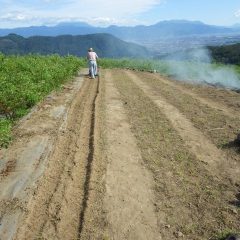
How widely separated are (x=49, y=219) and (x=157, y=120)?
6.01 meters

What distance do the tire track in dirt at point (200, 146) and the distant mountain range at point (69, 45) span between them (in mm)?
125021

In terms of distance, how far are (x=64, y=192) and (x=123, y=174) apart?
1.28 metres

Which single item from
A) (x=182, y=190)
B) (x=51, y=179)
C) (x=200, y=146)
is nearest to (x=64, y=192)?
(x=51, y=179)

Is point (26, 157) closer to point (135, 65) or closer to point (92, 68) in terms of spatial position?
point (92, 68)

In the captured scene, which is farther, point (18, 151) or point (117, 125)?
point (117, 125)

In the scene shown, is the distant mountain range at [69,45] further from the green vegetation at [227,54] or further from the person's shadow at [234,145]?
the person's shadow at [234,145]

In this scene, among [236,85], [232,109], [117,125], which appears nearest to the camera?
[117,125]

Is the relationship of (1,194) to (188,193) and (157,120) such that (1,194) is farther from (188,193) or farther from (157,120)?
(157,120)

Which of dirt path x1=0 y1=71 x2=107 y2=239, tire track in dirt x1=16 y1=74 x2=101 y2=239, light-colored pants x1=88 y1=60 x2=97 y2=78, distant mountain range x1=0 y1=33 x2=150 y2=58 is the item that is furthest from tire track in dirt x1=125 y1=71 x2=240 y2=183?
distant mountain range x1=0 y1=33 x2=150 y2=58

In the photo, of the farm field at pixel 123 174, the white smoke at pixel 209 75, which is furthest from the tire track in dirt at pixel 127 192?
the white smoke at pixel 209 75

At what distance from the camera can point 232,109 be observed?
13336 mm

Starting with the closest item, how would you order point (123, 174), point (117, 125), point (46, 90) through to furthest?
point (123, 174), point (117, 125), point (46, 90)

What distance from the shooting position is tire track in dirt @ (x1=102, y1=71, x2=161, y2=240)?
19.9ft

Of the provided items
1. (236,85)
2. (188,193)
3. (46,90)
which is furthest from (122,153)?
(236,85)
